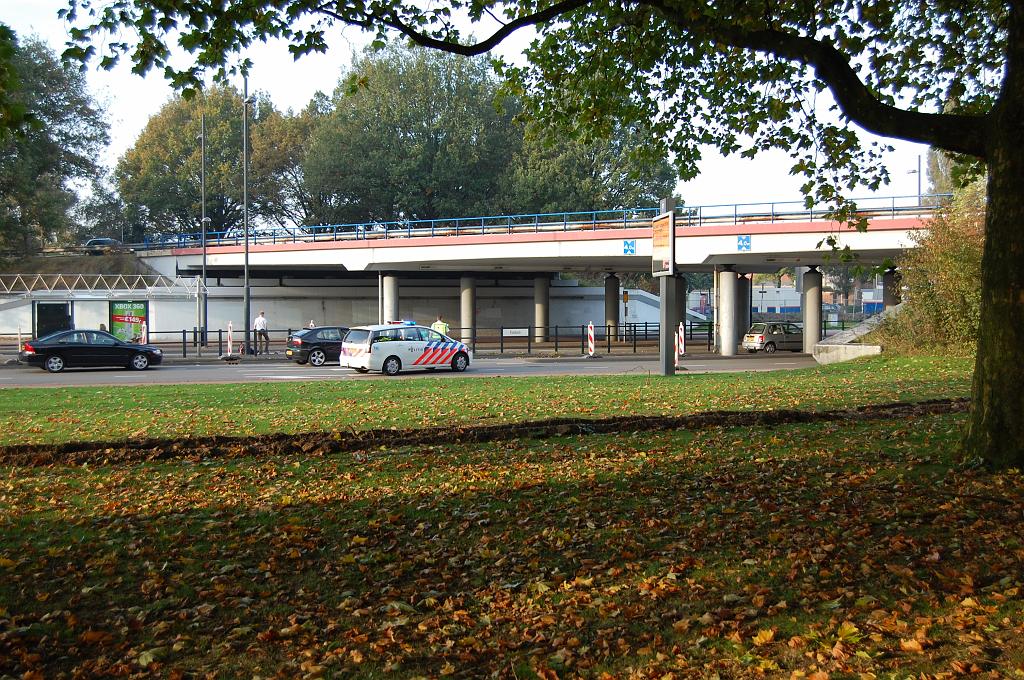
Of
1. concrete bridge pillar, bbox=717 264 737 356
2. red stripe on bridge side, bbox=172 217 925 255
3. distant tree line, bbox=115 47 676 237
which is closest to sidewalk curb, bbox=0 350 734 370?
concrete bridge pillar, bbox=717 264 737 356

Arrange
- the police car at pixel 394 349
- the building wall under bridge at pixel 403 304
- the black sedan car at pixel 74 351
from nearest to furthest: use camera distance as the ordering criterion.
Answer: the police car at pixel 394 349 < the black sedan car at pixel 74 351 < the building wall under bridge at pixel 403 304

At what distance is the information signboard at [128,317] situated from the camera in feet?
147

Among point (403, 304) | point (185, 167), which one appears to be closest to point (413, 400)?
point (403, 304)

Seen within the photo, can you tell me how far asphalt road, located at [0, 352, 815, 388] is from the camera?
2398 centimetres

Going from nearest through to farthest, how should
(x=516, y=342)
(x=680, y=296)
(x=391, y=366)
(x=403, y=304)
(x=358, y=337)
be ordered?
(x=391, y=366), (x=358, y=337), (x=516, y=342), (x=680, y=296), (x=403, y=304)

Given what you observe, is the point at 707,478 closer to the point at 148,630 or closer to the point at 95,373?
the point at 148,630

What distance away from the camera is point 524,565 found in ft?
20.4

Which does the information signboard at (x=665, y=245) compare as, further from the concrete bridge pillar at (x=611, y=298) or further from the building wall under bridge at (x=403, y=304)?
the concrete bridge pillar at (x=611, y=298)

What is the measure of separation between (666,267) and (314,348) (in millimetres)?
14339

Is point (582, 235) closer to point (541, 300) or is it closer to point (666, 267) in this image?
point (541, 300)

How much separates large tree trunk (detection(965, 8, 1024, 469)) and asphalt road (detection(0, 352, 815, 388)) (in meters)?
16.5

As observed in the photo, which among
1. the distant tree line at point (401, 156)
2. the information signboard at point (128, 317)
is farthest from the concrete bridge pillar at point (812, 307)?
the information signboard at point (128, 317)

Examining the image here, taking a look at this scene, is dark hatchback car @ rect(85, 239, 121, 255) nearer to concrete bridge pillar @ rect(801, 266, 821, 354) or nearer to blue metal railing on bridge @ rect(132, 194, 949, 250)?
blue metal railing on bridge @ rect(132, 194, 949, 250)

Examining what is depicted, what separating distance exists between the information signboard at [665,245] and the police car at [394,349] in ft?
25.7
